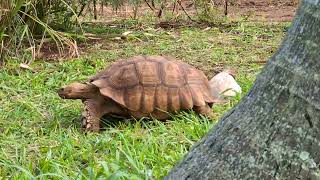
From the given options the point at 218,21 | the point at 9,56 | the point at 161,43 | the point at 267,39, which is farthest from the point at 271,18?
the point at 9,56

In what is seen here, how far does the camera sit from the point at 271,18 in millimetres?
12188

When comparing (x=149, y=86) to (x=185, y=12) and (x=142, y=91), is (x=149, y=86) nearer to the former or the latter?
(x=142, y=91)

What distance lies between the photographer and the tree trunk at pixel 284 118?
1.67m

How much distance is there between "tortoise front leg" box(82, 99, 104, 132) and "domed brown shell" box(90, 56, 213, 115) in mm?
155

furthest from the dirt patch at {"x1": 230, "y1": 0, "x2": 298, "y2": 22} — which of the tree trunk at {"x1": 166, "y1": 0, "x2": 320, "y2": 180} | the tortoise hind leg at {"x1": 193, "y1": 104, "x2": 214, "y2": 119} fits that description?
the tree trunk at {"x1": 166, "y1": 0, "x2": 320, "y2": 180}

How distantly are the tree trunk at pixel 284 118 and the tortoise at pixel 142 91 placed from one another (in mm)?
2637

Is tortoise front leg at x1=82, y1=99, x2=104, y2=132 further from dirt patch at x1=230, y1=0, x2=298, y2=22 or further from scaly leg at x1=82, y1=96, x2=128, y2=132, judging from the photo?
dirt patch at x1=230, y1=0, x2=298, y2=22

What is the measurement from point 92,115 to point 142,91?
40cm

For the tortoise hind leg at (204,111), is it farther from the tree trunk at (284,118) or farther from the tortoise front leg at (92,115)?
the tree trunk at (284,118)

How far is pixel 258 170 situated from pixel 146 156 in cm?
179

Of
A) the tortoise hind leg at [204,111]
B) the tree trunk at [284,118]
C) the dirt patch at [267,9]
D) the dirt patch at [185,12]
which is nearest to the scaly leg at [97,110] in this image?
the tortoise hind leg at [204,111]

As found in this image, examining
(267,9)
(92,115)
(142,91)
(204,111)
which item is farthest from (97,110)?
(267,9)

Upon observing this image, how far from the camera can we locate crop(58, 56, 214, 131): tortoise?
4.49 m

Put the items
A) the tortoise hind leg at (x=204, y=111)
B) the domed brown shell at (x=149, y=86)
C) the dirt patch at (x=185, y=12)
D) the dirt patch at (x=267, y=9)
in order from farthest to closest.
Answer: the dirt patch at (x=267, y=9), the dirt patch at (x=185, y=12), the tortoise hind leg at (x=204, y=111), the domed brown shell at (x=149, y=86)
